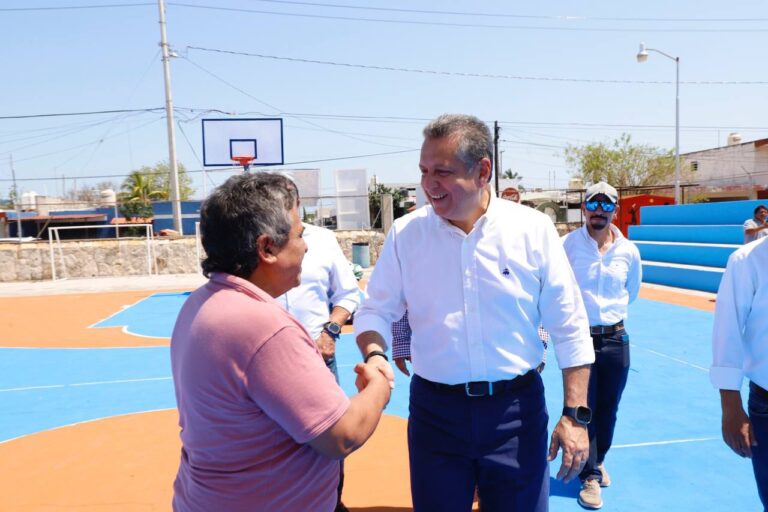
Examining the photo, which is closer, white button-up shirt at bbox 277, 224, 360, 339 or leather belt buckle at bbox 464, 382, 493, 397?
leather belt buckle at bbox 464, 382, 493, 397

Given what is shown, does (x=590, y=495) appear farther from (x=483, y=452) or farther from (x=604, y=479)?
(x=483, y=452)

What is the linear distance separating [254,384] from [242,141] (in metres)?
16.6

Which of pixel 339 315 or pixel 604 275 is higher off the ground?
pixel 604 275

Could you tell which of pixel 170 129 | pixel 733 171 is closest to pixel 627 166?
pixel 733 171

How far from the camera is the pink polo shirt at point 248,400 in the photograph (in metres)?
1.55

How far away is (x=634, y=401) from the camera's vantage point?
607 cm

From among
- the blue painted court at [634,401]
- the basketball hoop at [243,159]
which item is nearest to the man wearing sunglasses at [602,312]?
the blue painted court at [634,401]

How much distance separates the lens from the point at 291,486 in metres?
1.70

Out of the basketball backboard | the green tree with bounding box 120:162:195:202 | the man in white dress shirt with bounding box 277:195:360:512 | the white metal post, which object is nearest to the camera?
the man in white dress shirt with bounding box 277:195:360:512

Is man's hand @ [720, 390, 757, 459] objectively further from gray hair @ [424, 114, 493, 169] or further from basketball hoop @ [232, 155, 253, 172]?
basketball hoop @ [232, 155, 253, 172]

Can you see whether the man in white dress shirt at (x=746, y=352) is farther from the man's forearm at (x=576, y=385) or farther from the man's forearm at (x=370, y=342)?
the man's forearm at (x=370, y=342)

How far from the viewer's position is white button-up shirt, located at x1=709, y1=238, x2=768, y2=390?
101 inches

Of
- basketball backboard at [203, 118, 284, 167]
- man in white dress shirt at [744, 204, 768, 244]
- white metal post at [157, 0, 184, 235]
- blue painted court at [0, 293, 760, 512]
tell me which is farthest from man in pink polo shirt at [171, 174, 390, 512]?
white metal post at [157, 0, 184, 235]

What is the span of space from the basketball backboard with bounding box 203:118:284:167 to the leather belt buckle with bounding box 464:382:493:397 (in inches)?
603
